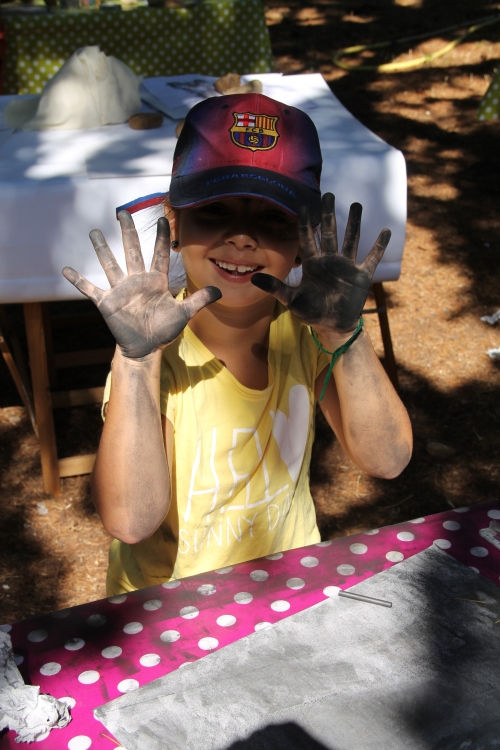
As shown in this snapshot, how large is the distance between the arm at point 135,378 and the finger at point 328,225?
6.8 inches

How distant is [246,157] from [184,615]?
2.40ft

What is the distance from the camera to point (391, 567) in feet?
3.79

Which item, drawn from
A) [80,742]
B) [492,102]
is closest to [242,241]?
[80,742]

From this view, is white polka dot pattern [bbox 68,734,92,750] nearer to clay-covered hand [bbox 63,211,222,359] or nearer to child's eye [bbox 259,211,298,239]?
clay-covered hand [bbox 63,211,222,359]

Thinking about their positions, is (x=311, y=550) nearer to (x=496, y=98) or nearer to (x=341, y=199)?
(x=341, y=199)

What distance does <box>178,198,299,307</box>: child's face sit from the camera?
4.17 ft

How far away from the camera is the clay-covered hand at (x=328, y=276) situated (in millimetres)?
1116

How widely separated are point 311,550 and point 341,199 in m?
1.42

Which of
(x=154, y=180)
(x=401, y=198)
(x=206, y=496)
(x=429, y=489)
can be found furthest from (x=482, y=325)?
(x=206, y=496)

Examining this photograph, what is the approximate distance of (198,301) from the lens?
1.12m

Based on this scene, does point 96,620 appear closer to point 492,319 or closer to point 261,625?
point 261,625

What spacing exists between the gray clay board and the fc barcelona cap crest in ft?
2.14

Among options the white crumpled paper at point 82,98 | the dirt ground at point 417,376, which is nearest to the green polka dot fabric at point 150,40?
the dirt ground at point 417,376

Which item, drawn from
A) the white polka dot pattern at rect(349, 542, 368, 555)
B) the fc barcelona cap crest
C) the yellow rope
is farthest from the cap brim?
the yellow rope
